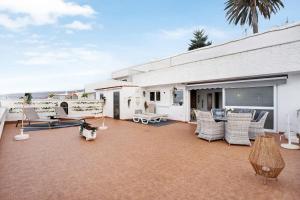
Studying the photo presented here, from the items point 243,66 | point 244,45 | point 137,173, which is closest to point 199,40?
point 244,45

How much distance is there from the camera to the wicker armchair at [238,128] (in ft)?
21.4

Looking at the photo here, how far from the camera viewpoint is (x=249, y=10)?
20719mm

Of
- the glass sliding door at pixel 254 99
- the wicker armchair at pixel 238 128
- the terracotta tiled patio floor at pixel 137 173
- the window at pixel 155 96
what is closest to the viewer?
the terracotta tiled patio floor at pixel 137 173

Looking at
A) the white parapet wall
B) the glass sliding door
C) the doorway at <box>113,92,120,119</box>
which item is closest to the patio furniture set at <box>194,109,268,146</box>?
the glass sliding door

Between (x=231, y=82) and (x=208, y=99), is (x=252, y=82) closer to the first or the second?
(x=231, y=82)

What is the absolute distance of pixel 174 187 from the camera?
11.7ft

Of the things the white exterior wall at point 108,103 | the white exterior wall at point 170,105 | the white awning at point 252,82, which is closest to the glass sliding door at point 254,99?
the white awning at point 252,82

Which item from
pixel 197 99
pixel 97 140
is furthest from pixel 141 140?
pixel 197 99

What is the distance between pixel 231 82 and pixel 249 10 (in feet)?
51.1

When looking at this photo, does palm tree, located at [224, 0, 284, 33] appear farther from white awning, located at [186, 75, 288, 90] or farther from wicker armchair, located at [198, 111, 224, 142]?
wicker armchair, located at [198, 111, 224, 142]

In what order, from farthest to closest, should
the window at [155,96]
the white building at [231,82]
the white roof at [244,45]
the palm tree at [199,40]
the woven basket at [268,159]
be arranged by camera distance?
the palm tree at [199,40] → the window at [155,96] → the white roof at [244,45] → the white building at [231,82] → the woven basket at [268,159]

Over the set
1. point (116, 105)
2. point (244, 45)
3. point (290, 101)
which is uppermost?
point (244, 45)

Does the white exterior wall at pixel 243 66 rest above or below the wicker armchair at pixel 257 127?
above

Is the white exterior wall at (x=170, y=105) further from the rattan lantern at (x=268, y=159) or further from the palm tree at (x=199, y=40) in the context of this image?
the palm tree at (x=199, y=40)
